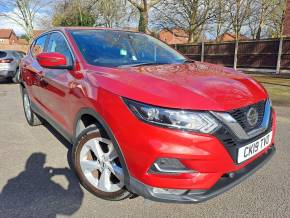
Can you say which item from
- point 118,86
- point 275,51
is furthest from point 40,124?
point 275,51

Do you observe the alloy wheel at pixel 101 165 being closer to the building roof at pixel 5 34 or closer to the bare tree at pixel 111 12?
the bare tree at pixel 111 12

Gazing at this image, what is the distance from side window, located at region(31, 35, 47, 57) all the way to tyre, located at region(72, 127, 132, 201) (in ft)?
7.51

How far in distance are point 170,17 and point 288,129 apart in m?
24.3

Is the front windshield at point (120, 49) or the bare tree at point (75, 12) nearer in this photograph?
the front windshield at point (120, 49)

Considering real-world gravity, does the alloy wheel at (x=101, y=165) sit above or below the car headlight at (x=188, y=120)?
Answer: below

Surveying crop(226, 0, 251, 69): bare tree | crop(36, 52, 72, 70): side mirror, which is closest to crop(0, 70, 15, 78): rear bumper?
crop(36, 52, 72, 70): side mirror

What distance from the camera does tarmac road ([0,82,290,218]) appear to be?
8.79 feet

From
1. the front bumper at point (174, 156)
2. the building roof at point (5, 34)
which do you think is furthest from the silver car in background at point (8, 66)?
the building roof at point (5, 34)

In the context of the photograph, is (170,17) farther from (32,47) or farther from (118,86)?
(118,86)

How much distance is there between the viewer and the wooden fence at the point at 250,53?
567 inches

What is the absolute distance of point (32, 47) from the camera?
5.35 m

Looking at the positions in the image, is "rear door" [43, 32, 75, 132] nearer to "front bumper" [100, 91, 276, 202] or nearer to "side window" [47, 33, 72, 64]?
"side window" [47, 33, 72, 64]

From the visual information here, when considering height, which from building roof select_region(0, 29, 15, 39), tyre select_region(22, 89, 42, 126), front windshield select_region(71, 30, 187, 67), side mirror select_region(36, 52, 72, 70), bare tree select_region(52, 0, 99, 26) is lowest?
tyre select_region(22, 89, 42, 126)

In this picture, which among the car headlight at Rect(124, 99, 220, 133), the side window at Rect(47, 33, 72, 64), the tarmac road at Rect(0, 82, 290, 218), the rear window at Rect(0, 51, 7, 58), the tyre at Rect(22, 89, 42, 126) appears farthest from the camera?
the rear window at Rect(0, 51, 7, 58)
